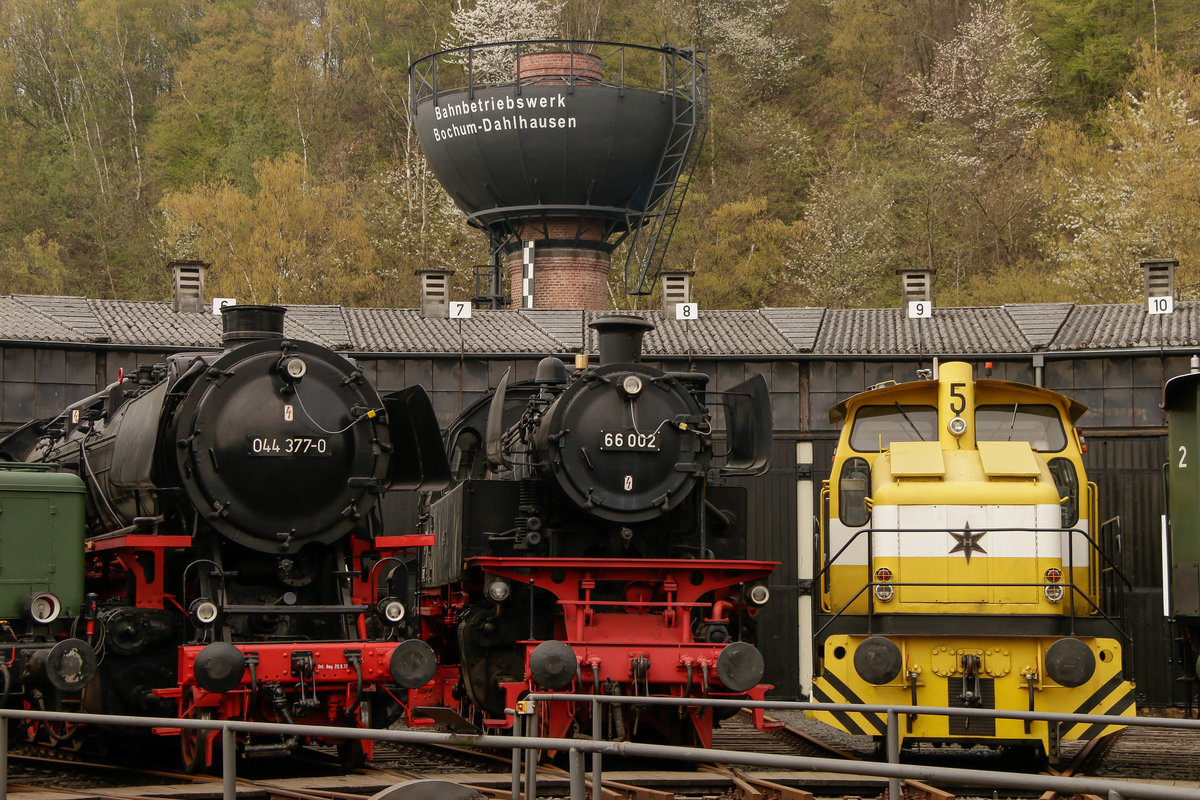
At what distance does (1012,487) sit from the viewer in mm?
11523

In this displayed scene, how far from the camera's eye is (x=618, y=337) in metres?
13.1

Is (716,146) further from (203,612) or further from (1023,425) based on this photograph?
(203,612)

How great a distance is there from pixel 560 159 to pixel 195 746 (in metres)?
20.7

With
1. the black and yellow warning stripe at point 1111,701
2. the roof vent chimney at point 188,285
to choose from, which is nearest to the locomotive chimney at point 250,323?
the black and yellow warning stripe at point 1111,701

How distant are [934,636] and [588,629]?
8.87ft

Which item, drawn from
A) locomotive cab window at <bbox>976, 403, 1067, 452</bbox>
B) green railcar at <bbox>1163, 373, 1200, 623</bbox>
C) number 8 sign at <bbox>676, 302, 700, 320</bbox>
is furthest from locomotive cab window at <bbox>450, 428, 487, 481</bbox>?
number 8 sign at <bbox>676, 302, 700, 320</bbox>

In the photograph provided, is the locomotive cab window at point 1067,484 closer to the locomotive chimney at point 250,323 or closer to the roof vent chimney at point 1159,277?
the locomotive chimney at point 250,323

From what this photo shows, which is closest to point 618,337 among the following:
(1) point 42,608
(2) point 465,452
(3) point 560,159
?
(2) point 465,452

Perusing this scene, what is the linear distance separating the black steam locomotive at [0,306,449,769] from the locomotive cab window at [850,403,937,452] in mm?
3648

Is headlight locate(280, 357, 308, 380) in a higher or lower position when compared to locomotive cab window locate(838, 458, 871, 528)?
higher

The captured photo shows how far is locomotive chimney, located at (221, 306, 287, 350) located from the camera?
11.9 meters

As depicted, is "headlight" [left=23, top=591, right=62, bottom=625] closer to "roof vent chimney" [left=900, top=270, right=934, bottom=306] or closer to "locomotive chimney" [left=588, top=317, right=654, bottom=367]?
"locomotive chimney" [left=588, top=317, right=654, bottom=367]

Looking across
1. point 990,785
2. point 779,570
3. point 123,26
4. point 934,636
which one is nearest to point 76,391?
point 779,570

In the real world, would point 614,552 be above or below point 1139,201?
below
